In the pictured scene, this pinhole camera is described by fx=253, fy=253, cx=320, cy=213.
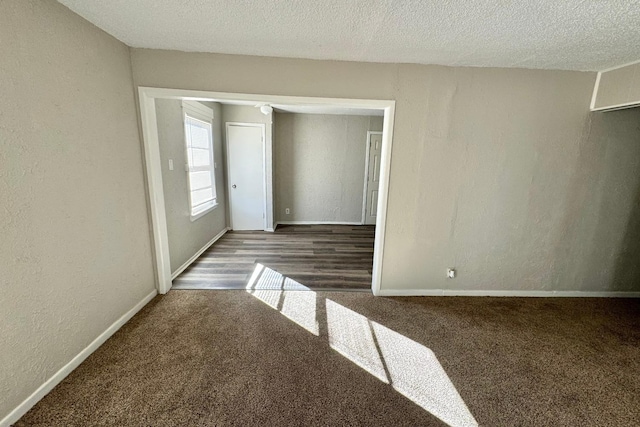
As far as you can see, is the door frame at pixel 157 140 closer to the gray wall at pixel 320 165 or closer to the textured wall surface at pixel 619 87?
the textured wall surface at pixel 619 87

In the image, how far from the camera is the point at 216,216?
448 centimetres

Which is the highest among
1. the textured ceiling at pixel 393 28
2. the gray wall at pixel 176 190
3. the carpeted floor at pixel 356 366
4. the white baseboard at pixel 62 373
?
the textured ceiling at pixel 393 28

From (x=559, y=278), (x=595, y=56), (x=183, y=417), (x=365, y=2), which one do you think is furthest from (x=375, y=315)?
(x=595, y=56)

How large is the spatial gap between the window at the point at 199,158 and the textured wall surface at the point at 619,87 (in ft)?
14.6

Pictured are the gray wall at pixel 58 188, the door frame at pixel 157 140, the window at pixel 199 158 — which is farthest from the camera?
the window at pixel 199 158

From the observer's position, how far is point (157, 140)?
2.39 m

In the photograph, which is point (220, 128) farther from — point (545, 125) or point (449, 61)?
point (545, 125)

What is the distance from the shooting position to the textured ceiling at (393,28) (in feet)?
4.76

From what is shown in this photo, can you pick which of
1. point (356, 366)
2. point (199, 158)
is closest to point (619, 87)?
point (356, 366)

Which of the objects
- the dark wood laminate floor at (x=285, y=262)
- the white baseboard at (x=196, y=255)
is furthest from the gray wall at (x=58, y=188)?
the dark wood laminate floor at (x=285, y=262)

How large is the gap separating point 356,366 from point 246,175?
13.1ft

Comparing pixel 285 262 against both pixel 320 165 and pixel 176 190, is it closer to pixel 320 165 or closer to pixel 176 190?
pixel 176 190

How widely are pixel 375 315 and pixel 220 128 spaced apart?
4.08 meters

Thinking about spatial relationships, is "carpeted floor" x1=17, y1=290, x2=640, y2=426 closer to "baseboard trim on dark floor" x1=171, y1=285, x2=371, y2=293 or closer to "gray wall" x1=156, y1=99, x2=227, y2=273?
"baseboard trim on dark floor" x1=171, y1=285, x2=371, y2=293
